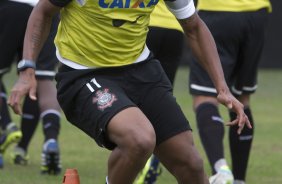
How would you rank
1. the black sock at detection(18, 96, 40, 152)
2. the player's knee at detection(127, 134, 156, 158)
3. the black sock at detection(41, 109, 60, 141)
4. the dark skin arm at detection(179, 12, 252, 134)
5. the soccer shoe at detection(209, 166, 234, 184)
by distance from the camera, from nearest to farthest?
the player's knee at detection(127, 134, 156, 158) < the dark skin arm at detection(179, 12, 252, 134) < the soccer shoe at detection(209, 166, 234, 184) < the black sock at detection(41, 109, 60, 141) < the black sock at detection(18, 96, 40, 152)

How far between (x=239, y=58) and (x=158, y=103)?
6.75 feet

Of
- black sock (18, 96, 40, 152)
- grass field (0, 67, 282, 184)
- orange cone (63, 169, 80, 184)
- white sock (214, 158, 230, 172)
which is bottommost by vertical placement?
grass field (0, 67, 282, 184)

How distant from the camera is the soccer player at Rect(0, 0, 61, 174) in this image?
805cm

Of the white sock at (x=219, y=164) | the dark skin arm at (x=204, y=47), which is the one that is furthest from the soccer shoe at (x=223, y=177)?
the dark skin arm at (x=204, y=47)

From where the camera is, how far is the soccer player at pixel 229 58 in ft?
24.3

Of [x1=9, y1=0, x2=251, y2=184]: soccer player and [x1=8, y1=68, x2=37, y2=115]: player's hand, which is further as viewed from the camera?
[x1=9, y1=0, x2=251, y2=184]: soccer player

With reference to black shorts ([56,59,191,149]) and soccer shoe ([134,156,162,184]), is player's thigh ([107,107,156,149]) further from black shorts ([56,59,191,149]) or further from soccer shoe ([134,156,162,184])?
soccer shoe ([134,156,162,184])

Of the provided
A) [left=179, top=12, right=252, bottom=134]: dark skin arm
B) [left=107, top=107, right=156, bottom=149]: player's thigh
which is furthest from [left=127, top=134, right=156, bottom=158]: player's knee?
[left=179, top=12, right=252, bottom=134]: dark skin arm

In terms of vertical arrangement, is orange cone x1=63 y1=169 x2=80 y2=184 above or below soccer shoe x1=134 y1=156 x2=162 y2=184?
above

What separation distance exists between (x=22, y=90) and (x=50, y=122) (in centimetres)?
291

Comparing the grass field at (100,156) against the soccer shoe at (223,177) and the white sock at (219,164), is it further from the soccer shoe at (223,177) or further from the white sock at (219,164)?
the soccer shoe at (223,177)

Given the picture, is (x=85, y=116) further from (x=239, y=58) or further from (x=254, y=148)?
(x=254, y=148)

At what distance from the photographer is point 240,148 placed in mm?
7684

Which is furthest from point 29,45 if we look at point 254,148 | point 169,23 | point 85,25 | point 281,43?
point 281,43
